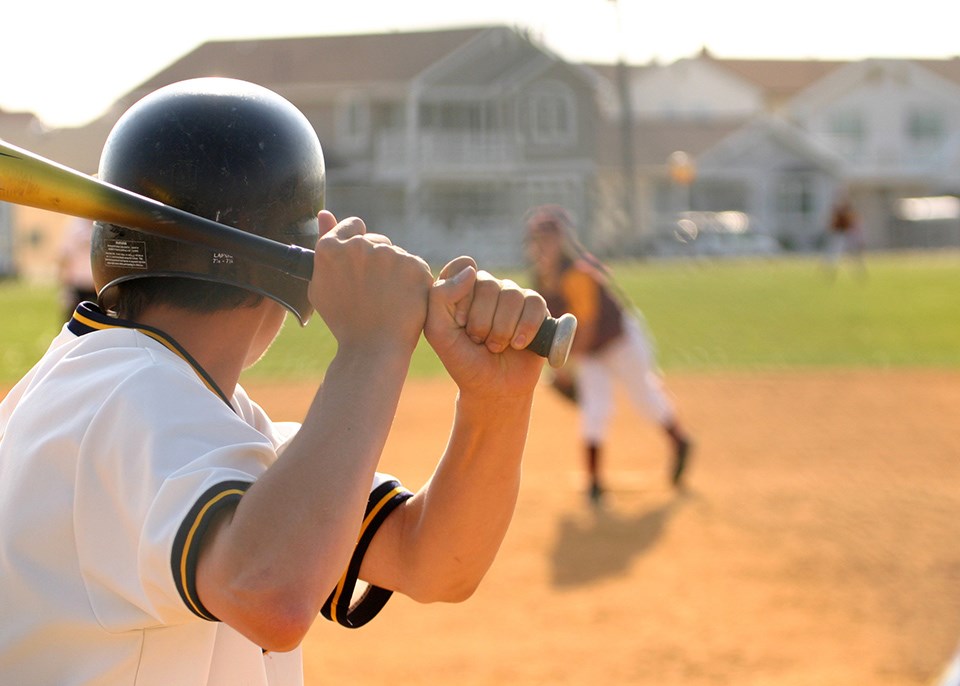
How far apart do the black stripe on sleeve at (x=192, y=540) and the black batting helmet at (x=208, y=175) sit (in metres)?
0.44

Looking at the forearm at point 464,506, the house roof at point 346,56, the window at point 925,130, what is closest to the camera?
the forearm at point 464,506

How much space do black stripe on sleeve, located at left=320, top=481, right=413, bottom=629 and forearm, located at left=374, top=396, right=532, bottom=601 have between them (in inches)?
1.4

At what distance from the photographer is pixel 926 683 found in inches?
180

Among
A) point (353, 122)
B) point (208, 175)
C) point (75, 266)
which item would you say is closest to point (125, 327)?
point (208, 175)

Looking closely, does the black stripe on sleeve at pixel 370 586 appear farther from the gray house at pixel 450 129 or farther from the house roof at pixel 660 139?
the house roof at pixel 660 139

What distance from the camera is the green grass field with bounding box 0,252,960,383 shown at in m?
15.0

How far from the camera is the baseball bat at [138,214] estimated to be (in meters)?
1.64

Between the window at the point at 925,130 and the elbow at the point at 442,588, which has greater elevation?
the elbow at the point at 442,588

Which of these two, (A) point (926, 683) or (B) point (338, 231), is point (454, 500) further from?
(A) point (926, 683)

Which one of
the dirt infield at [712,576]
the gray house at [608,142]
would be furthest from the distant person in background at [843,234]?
the dirt infield at [712,576]

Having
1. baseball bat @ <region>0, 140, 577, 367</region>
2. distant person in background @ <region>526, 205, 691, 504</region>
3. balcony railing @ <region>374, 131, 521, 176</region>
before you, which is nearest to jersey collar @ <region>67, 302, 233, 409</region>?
baseball bat @ <region>0, 140, 577, 367</region>

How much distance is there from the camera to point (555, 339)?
168cm

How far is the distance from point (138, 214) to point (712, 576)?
4.73 meters

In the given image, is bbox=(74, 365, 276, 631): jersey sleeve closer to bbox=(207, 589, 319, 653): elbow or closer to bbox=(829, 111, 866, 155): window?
bbox=(207, 589, 319, 653): elbow
